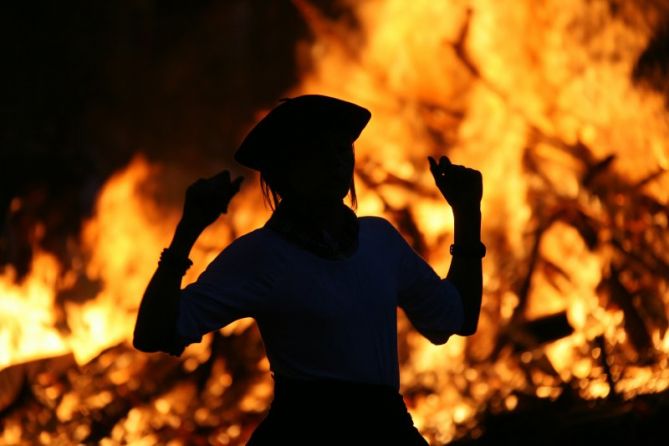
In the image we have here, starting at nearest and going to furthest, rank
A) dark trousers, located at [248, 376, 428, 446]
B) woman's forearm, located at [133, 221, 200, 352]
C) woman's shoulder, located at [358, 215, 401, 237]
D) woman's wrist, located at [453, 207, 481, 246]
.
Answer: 1. woman's forearm, located at [133, 221, 200, 352]
2. dark trousers, located at [248, 376, 428, 446]
3. woman's shoulder, located at [358, 215, 401, 237]
4. woman's wrist, located at [453, 207, 481, 246]

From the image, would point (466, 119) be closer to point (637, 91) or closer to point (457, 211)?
point (637, 91)

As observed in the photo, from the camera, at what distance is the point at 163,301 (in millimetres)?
1458

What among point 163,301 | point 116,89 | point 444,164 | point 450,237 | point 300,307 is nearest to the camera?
point 163,301

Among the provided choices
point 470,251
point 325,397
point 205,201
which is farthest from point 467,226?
point 205,201

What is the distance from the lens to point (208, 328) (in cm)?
154

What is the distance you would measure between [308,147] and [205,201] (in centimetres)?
25

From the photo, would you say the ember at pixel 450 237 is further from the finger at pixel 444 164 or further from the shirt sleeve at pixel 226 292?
the shirt sleeve at pixel 226 292

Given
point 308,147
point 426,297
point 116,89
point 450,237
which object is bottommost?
point 426,297

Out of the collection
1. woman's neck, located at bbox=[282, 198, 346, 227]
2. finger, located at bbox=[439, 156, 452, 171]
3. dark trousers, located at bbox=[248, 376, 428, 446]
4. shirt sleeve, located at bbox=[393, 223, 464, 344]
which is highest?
finger, located at bbox=[439, 156, 452, 171]

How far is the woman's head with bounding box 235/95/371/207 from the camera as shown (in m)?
1.65

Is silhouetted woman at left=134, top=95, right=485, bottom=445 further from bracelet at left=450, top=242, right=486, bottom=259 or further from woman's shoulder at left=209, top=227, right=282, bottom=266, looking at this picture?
bracelet at left=450, top=242, right=486, bottom=259

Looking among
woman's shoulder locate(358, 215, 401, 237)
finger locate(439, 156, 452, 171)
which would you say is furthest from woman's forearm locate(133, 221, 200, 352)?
finger locate(439, 156, 452, 171)

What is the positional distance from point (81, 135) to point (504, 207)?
4.36 feet

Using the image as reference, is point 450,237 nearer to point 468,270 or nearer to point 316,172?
point 468,270
